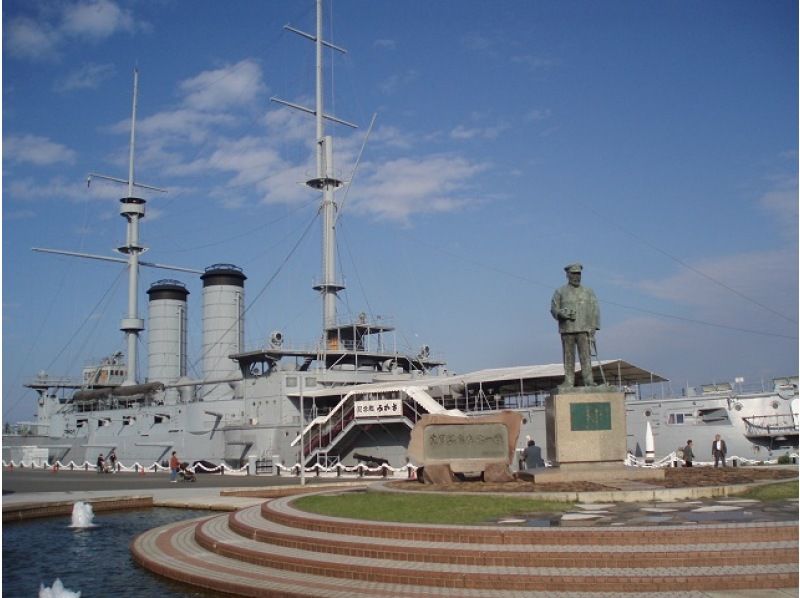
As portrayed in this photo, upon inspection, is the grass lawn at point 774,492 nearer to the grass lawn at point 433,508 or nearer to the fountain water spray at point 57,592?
the grass lawn at point 433,508

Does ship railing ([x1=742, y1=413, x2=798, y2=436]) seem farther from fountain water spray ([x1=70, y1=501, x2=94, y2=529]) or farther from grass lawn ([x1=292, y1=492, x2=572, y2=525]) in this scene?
fountain water spray ([x1=70, y1=501, x2=94, y2=529])

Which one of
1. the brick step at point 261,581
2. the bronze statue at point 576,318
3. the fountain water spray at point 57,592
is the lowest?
the fountain water spray at point 57,592

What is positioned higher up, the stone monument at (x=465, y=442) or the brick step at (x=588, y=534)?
the stone monument at (x=465, y=442)

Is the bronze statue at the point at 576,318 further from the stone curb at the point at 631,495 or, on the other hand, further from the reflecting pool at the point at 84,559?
the reflecting pool at the point at 84,559

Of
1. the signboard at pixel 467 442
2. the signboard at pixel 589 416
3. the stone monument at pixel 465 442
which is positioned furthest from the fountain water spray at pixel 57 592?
the signboard at pixel 589 416

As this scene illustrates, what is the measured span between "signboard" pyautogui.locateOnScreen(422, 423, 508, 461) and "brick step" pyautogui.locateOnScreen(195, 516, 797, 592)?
7.35 metres

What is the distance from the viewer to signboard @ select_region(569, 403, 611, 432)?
1786 cm

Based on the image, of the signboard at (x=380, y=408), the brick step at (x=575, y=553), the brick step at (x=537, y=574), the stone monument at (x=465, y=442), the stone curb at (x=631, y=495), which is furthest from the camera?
the signboard at (x=380, y=408)

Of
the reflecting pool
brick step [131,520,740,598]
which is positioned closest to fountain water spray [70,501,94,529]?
the reflecting pool

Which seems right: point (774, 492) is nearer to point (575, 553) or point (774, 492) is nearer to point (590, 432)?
point (590, 432)

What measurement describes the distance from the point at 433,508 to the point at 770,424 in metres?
21.4

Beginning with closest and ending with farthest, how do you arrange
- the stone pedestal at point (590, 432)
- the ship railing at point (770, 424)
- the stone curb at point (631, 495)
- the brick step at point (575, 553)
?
the brick step at point (575, 553)
the stone curb at point (631, 495)
the stone pedestal at point (590, 432)
the ship railing at point (770, 424)

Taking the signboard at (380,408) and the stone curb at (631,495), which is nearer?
the stone curb at (631,495)

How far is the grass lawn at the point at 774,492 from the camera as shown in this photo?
48.3 feet
